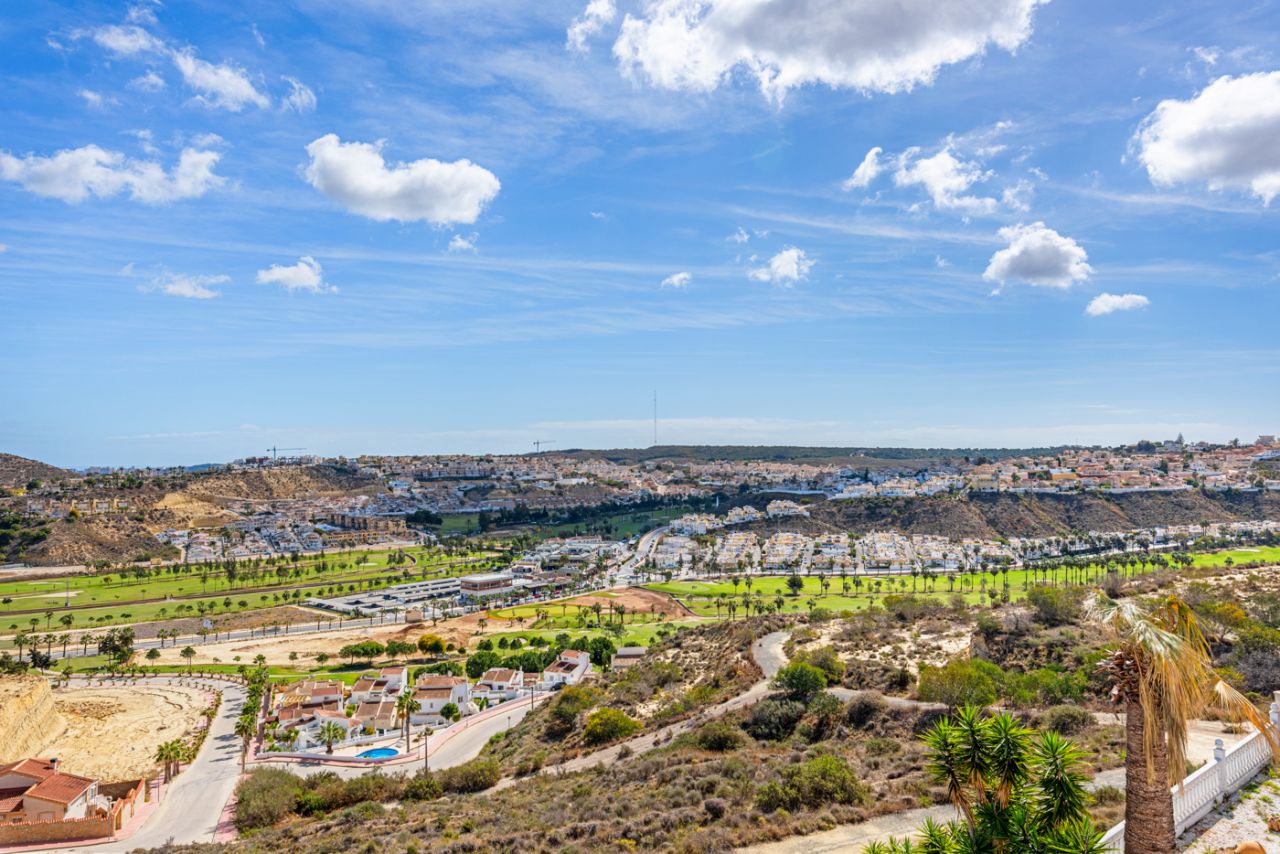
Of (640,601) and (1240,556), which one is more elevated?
(1240,556)

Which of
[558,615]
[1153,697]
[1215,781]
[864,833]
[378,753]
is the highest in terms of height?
[1153,697]

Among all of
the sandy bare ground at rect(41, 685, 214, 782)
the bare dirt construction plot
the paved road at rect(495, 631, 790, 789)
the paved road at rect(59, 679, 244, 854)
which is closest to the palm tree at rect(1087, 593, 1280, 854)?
the paved road at rect(495, 631, 790, 789)

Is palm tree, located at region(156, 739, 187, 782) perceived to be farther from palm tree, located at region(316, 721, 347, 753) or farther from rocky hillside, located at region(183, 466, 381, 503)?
rocky hillside, located at region(183, 466, 381, 503)

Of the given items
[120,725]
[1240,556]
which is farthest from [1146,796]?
[1240,556]

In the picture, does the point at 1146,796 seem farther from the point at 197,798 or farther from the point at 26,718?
the point at 26,718

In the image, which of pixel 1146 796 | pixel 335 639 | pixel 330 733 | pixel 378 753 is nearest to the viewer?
pixel 1146 796

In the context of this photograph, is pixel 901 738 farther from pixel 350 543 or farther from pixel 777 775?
pixel 350 543

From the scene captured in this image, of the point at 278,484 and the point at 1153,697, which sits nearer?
the point at 1153,697

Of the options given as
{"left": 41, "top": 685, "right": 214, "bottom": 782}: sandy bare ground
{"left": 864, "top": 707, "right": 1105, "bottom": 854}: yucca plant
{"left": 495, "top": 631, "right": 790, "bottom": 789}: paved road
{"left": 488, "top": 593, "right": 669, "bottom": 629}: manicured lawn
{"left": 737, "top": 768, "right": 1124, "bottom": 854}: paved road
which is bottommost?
{"left": 488, "top": 593, "right": 669, "bottom": 629}: manicured lawn
